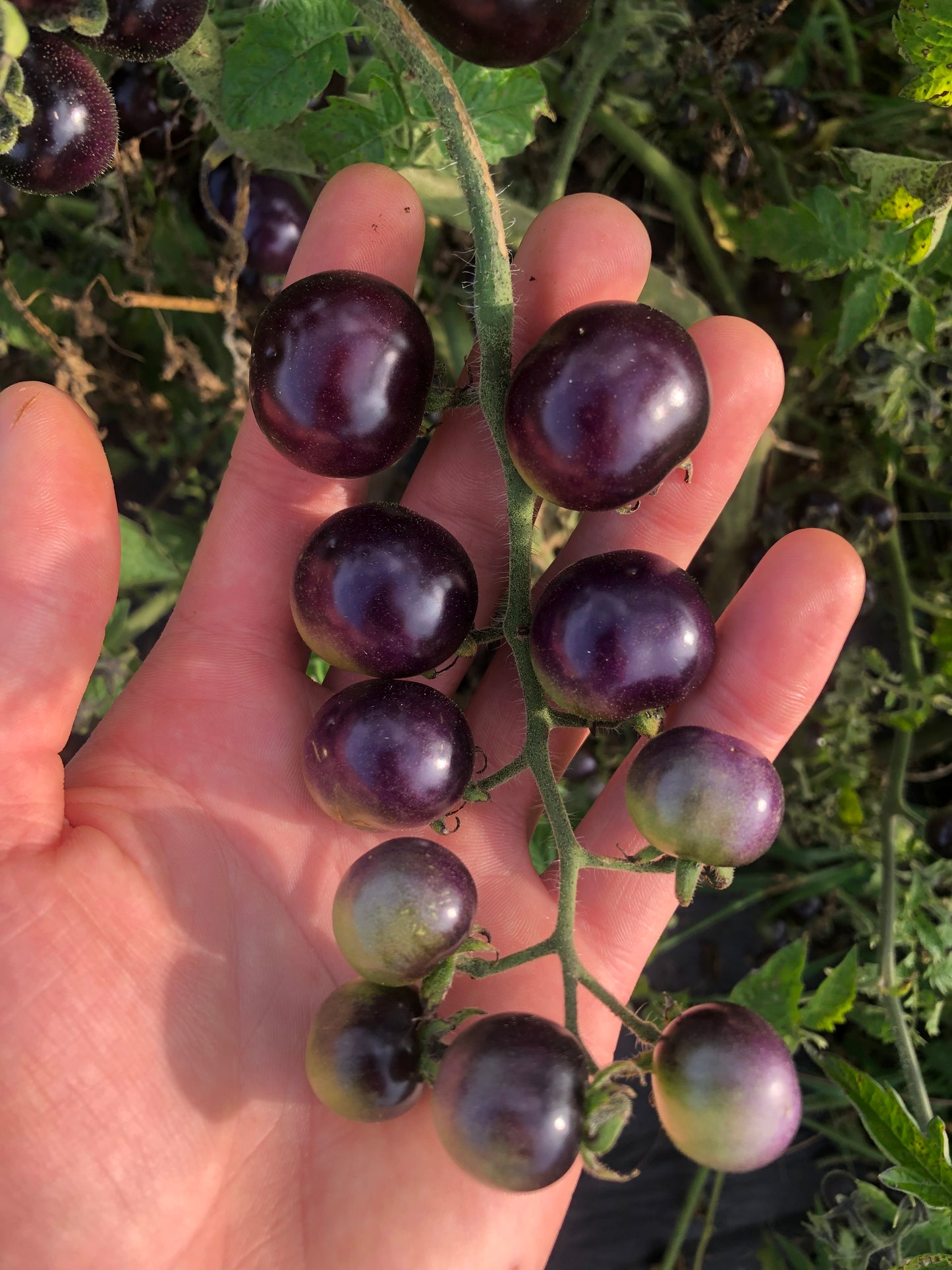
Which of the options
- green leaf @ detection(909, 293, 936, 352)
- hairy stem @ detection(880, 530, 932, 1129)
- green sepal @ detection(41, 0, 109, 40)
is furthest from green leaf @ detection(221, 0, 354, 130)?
hairy stem @ detection(880, 530, 932, 1129)

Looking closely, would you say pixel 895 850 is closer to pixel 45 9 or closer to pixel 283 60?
pixel 283 60

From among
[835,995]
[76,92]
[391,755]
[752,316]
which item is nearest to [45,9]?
[76,92]

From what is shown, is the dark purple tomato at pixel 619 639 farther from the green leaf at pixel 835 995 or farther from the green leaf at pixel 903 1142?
the green leaf at pixel 835 995

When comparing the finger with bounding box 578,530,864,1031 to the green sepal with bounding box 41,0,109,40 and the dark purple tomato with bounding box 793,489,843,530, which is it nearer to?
the dark purple tomato with bounding box 793,489,843,530

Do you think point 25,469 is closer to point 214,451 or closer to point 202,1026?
point 202,1026

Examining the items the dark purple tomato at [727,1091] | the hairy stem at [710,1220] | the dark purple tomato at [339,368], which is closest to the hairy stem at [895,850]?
the hairy stem at [710,1220]

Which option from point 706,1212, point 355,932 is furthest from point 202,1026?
point 706,1212
